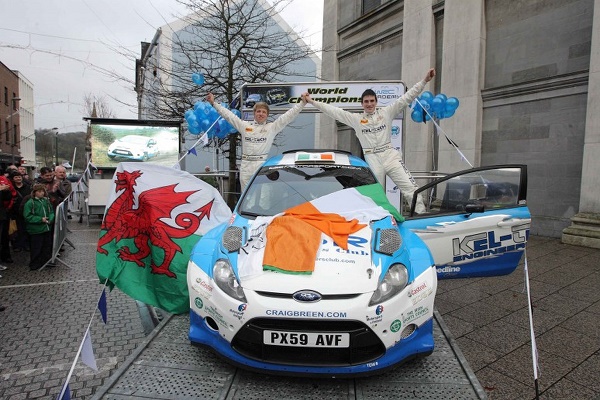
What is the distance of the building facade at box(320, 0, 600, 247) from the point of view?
27.7ft

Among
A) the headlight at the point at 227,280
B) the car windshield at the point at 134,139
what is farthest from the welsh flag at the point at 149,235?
the car windshield at the point at 134,139

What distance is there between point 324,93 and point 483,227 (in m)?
5.22

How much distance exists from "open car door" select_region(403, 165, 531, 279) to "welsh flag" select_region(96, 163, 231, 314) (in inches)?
97.4

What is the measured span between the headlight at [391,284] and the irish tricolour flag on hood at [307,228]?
394 millimetres

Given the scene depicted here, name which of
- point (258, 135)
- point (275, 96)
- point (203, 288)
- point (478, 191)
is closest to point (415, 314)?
point (203, 288)

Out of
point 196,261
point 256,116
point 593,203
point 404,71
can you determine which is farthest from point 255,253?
point 404,71

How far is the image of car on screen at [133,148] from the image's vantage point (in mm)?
13273

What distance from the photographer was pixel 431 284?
115 inches

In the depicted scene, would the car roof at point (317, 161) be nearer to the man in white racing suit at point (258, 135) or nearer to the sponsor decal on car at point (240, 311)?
the man in white racing suit at point (258, 135)

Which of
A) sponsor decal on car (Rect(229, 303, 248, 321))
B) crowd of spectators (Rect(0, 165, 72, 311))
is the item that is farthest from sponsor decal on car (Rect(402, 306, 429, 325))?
crowd of spectators (Rect(0, 165, 72, 311))

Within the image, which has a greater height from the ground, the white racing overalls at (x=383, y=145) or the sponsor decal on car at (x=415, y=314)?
the white racing overalls at (x=383, y=145)

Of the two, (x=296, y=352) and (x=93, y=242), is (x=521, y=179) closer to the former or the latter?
(x=296, y=352)

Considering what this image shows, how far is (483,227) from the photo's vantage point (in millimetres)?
4398

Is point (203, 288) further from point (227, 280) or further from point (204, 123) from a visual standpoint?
point (204, 123)
